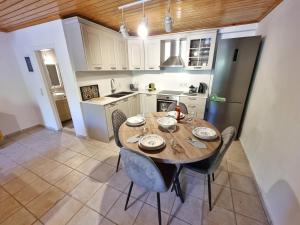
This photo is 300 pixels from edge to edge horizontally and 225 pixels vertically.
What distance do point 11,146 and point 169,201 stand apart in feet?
11.3

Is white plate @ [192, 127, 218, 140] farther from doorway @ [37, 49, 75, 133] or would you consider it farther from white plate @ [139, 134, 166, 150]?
doorway @ [37, 49, 75, 133]

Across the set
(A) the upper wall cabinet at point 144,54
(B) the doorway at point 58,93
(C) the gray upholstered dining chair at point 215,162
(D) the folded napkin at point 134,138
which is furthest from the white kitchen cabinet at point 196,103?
(B) the doorway at point 58,93

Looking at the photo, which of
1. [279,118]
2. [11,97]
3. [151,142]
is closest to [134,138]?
[151,142]

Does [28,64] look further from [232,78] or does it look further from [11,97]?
[232,78]

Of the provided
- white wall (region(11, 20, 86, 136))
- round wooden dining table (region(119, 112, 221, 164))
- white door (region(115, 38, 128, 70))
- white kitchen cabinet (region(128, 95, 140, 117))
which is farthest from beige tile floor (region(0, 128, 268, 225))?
white door (region(115, 38, 128, 70))

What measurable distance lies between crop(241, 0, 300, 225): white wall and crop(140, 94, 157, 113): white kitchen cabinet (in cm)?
218

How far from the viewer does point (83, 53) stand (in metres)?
2.38

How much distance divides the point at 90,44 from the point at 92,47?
0.19 ft

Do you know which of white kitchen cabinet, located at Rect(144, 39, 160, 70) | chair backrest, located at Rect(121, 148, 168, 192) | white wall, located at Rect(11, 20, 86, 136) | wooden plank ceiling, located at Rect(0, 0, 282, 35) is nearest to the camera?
chair backrest, located at Rect(121, 148, 168, 192)

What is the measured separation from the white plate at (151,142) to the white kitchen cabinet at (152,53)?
2.55 metres

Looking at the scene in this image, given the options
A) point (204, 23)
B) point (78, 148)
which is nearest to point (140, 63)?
point (204, 23)

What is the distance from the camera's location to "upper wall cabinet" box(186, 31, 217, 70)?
289 centimetres

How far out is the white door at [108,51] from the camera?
275 cm

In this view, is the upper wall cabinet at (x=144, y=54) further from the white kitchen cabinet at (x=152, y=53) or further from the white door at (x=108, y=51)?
the white door at (x=108, y=51)
